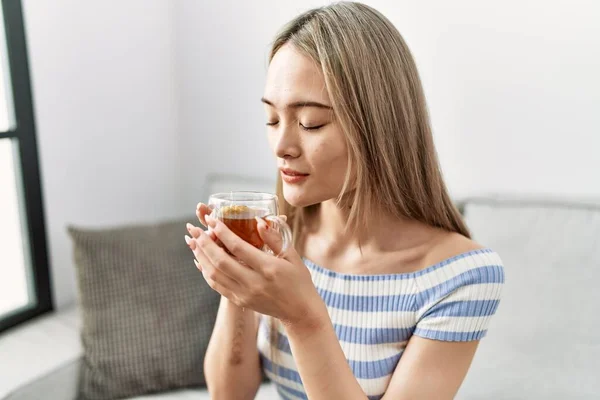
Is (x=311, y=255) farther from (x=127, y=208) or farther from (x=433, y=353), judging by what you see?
(x=127, y=208)

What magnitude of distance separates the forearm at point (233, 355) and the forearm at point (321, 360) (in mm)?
284

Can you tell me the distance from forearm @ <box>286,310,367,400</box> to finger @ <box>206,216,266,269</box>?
0.45 ft

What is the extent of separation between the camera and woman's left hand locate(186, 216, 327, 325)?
2.41 ft

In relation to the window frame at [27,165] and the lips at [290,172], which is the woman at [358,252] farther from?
the window frame at [27,165]

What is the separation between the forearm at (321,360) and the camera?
815 millimetres

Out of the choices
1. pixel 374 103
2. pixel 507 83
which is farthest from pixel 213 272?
pixel 507 83

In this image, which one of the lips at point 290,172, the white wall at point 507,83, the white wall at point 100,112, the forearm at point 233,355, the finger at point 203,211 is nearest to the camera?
the finger at point 203,211

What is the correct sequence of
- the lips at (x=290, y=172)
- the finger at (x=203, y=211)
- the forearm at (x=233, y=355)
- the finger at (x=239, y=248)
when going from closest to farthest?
the finger at (x=239, y=248) < the finger at (x=203, y=211) < the lips at (x=290, y=172) < the forearm at (x=233, y=355)

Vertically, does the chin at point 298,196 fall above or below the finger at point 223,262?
above

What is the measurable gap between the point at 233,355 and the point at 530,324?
29.6 inches

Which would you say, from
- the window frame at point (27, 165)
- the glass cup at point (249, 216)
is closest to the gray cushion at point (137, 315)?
the window frame at point (27, 165)

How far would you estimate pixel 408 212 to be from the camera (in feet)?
3.38

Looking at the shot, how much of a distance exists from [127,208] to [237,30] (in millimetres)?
804

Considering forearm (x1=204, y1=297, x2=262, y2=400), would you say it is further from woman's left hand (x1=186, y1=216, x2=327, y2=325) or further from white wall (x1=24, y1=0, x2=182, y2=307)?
white wall (x1=24, y1=0, x2=182, y2=307)
